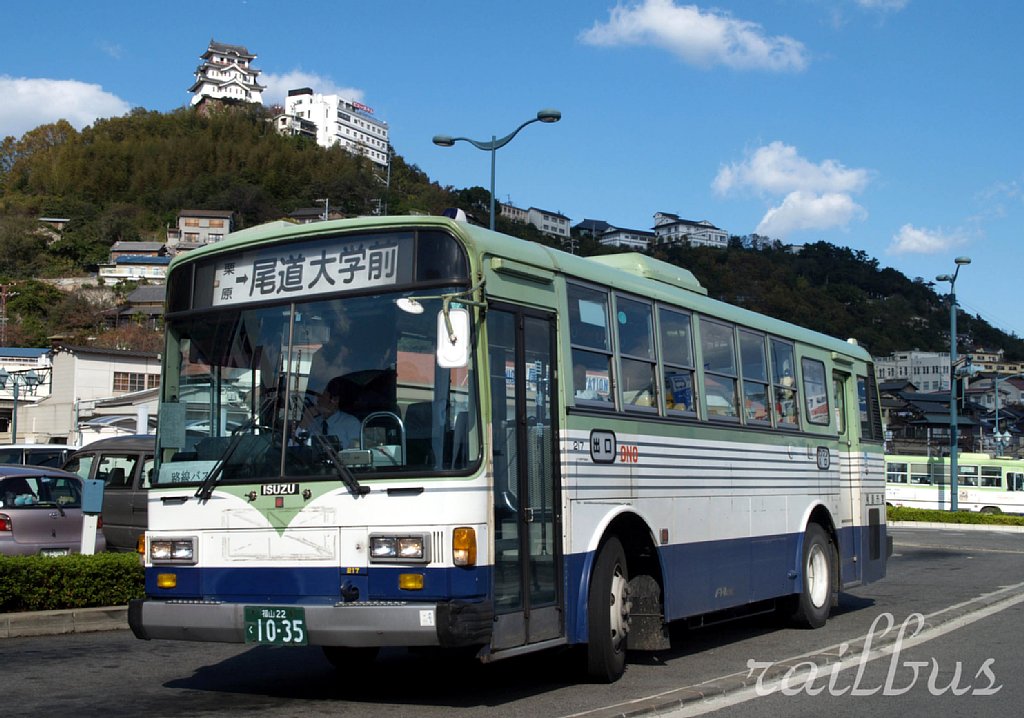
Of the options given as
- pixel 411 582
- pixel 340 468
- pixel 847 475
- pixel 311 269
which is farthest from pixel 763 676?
pixel 847 475

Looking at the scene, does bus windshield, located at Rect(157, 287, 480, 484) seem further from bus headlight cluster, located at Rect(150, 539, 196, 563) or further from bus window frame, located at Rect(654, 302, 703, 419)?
bus window frame, located at Rect(654, 302, 703, 419)

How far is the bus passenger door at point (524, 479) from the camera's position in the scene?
7.34 meters

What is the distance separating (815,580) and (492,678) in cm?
518

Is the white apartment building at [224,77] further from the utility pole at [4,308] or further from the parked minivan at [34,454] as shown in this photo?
the parked minivan at [34,454]

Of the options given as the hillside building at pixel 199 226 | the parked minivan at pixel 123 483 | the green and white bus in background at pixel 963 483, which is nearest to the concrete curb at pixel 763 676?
the parked minivan at pixel 123 483

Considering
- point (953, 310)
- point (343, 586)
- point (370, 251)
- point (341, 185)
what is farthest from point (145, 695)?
point (341, 185)

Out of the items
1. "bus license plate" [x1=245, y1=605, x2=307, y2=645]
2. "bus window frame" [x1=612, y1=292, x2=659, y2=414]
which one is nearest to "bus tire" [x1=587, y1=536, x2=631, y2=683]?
"bus window frame" [x1=612, y1=292, x2=659, y2=414]

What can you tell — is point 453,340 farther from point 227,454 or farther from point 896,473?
point 896,473

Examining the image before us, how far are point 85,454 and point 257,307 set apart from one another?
12.1 meters

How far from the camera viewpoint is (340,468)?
23.7 ft

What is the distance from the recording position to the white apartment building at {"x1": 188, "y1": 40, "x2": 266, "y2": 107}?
194 meters

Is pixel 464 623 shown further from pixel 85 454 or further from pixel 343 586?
pixel 85 454

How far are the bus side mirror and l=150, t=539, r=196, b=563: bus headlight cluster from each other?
89.5 inches

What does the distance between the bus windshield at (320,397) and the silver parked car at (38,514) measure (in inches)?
261
